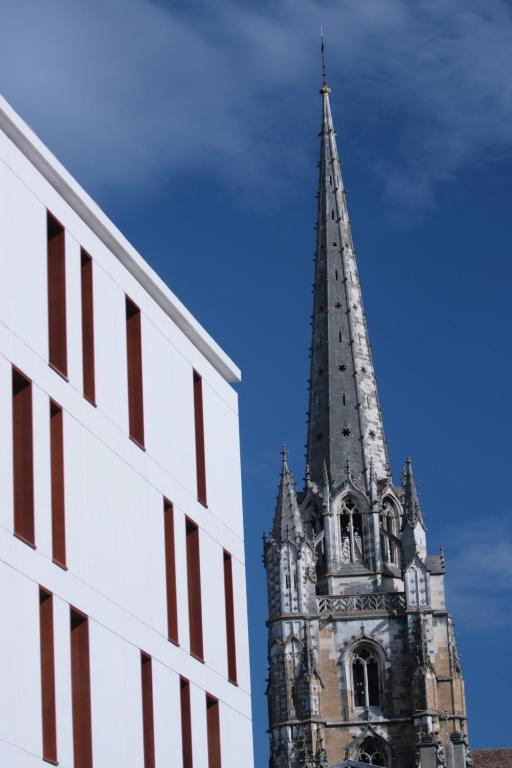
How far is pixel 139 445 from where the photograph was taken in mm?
37875

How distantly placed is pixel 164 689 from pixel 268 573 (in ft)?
256

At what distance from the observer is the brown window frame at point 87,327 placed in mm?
35875

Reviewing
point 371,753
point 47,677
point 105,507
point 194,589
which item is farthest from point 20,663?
point 371,753

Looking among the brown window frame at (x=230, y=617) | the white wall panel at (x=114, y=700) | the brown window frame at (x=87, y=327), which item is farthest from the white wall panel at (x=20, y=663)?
the brown window frame at (x=230, y=617)

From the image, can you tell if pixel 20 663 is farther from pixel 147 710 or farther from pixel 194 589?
pixel 194 589

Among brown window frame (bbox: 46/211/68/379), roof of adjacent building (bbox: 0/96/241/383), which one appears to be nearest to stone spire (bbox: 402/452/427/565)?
roof of adjacent building (bbox: 0/96/241/383)

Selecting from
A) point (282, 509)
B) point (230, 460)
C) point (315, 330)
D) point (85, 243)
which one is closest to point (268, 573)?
point (282, 509)

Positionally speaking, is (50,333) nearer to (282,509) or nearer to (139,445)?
(139,445)

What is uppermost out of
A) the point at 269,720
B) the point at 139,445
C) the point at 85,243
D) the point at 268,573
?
the point at 268,573

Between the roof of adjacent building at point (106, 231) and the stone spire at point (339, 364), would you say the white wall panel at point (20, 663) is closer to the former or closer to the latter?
the roof of adjacent building at point (106, 231)

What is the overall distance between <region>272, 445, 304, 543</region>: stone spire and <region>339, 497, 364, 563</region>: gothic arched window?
3869 mm

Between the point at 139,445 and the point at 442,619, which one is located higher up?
the point at 442,619

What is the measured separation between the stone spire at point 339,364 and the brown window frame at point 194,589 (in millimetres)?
81240

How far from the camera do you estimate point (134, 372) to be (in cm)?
3847
